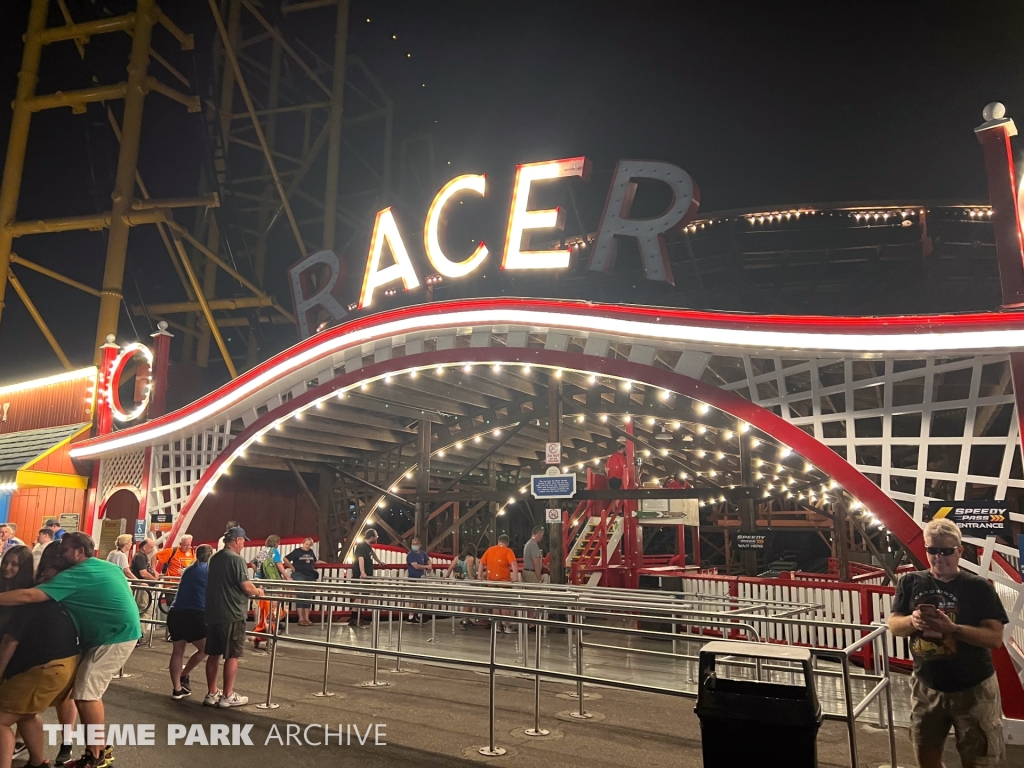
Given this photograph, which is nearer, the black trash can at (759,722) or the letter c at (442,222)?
the black trash can at (759,722)

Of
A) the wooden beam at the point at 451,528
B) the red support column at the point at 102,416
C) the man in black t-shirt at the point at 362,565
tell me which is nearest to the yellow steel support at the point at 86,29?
the red support column at the point at 102,416

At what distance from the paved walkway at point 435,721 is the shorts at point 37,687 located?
946mm

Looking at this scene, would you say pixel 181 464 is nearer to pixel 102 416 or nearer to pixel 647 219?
pixel 102 416

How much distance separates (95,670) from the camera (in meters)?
5.38

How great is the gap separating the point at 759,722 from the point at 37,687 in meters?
4.79

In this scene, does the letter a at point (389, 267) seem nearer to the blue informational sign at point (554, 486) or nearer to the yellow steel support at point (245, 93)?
A: the blue informational sign at point (554, 486)

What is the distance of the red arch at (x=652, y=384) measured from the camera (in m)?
8.39

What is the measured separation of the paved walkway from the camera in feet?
19.2

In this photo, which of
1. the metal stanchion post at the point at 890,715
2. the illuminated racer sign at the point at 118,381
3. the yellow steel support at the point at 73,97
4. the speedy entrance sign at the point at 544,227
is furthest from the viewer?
the yellow steel support at the point at 73,97

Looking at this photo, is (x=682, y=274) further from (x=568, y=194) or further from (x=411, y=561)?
(x=411, y=561)

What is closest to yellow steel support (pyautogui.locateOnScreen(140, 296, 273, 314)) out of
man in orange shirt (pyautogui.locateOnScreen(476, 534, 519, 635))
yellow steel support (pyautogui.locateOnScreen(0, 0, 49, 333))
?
yellow steel support (pyautogui.locateOnScreen(0, 0, 49, 333))

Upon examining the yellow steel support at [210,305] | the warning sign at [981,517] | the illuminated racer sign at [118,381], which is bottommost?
the warning sign at [981,517]

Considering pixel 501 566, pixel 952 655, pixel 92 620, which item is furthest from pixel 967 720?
pixel 501 566

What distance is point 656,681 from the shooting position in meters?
9.16
